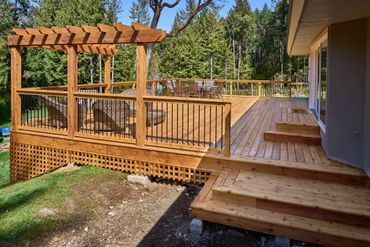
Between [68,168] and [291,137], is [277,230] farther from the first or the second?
[68,168]

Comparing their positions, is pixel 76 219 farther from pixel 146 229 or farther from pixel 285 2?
pixel 285 2

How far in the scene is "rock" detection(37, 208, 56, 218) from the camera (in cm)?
417

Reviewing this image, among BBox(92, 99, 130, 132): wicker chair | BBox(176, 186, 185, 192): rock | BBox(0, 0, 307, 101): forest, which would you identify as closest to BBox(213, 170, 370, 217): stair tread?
BBox(176, 186, 185, 192): rock

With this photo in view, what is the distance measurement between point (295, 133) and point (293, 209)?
2718 millimetres

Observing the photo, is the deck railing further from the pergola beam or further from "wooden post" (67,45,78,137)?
the pergola beam

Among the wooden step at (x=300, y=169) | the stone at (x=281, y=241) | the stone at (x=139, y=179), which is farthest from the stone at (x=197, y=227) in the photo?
the stone at (x=139, y=179)

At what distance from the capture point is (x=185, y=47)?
3175cm

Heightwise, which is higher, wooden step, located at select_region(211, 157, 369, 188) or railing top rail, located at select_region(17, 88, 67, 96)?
railing top rail, located at select_region(17, 88, 67, 96)

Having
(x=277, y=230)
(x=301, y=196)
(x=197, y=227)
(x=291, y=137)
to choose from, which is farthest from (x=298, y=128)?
(x=197, y=227)

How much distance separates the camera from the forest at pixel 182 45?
22891mm

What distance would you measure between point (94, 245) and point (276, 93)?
47.7 feet

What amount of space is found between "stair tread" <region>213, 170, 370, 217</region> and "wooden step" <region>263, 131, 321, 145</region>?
5.35ft

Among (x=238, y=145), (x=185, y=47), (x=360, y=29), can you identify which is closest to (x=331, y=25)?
(x=360, y=29)

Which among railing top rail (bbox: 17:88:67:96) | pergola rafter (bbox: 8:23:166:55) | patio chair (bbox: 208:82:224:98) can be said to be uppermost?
pergola rafter (bbox: 8:23:166:55)
